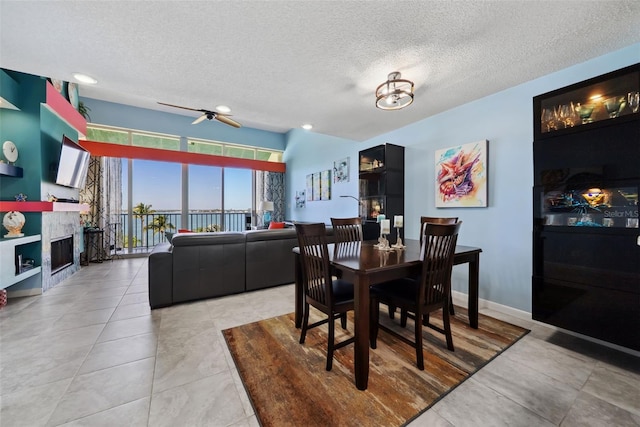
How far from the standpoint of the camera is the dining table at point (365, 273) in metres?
1.53

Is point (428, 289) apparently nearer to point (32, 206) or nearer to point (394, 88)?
point (394, 88)

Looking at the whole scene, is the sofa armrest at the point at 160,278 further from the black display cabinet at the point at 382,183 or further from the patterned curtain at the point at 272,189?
the patterned curtain at the point at 272,189

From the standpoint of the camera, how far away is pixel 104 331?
224cm

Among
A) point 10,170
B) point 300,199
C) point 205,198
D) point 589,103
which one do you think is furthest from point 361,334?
Result: point 205,198

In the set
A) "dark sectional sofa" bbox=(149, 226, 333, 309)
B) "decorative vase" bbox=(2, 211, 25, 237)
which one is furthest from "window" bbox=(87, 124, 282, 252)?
"dark sectional sofa" bbox=(149, 226, 333, 309)

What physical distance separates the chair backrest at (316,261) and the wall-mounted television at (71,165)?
4137 millimetres

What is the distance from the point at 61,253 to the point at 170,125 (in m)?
3.75

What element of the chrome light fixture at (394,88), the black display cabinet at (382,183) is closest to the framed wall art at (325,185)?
the black display cabinet at (382,183)

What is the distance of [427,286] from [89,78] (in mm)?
3571

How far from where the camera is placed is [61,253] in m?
3.98

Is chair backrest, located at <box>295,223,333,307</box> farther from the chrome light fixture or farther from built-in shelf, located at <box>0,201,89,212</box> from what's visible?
built-in shelf, located at <box>0,201,89,212</box>

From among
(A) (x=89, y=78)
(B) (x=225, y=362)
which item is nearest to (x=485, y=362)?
(B) (x=225, y=362)

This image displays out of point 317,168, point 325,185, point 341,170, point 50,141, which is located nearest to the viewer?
point 50,141

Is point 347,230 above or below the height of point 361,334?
above
